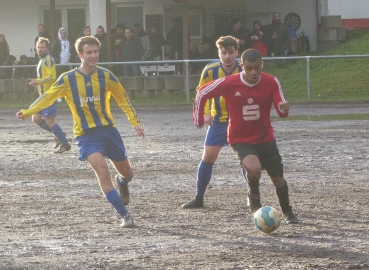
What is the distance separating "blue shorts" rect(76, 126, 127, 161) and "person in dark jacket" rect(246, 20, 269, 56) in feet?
54.6

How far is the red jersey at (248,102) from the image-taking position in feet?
24.0

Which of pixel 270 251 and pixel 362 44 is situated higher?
pixel 362 44

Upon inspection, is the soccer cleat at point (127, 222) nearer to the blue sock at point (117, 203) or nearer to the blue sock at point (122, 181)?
the blue sock at point (117, 203)

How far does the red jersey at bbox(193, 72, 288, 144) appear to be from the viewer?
24.0ft

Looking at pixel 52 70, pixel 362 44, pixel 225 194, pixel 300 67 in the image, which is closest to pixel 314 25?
pixel 362 44

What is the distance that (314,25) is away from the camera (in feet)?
96.6

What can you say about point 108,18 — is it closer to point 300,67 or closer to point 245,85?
point 300,67

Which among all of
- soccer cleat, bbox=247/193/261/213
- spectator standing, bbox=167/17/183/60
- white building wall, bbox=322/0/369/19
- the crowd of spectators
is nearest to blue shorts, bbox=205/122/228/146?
soccer cleat, bbox=247/193/261/213

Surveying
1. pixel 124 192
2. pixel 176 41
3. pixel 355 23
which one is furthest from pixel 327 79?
pixel 124 192

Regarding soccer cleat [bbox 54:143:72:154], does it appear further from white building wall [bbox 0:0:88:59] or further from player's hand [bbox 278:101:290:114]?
white building wall [bbox 0:0:88:59]

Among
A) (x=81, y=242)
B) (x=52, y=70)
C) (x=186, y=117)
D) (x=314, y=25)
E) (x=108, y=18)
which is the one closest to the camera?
(x=81, y=242)

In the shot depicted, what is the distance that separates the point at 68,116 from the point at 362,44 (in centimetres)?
1110

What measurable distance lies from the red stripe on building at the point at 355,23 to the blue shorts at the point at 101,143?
2380cm

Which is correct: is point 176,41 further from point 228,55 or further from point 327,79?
point 228,55
